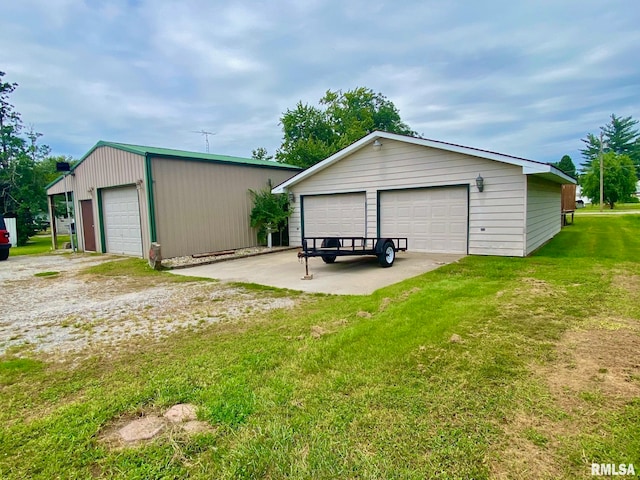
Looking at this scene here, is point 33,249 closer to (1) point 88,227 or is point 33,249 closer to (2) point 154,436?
(1) point 88,227

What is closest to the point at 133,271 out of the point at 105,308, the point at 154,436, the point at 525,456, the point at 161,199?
the point at 161,199

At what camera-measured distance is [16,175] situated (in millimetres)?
20438

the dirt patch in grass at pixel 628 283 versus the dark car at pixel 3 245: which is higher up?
the dark car at pixel 3 245

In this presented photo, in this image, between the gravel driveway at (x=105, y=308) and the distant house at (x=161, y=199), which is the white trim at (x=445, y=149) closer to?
the distant house at (x=161, y=199)

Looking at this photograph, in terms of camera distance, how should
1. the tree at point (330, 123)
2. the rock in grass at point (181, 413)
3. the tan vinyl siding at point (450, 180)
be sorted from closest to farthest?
the rock in grass at point (181, 413), the tan vinyl siding at point (450, 180), the tree at point (330, 123)

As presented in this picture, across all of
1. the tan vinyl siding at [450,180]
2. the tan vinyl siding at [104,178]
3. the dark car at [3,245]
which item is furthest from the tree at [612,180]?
the dark car at [3,245]

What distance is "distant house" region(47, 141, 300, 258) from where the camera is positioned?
10602mm

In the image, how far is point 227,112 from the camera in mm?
21734

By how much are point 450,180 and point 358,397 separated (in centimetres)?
864

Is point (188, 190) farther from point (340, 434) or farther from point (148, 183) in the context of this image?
point (340, 434)

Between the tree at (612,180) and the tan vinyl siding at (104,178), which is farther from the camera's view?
the tree at (612,180)

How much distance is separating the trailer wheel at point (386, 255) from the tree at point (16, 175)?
68.7 feet

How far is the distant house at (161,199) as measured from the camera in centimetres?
1060

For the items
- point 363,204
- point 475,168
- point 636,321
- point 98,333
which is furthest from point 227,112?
point 636,321
